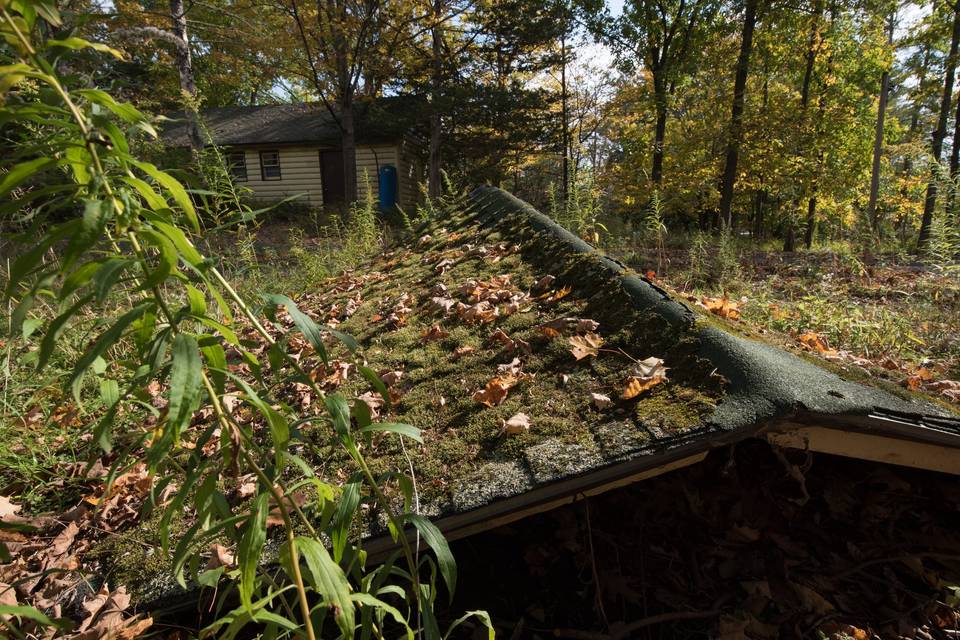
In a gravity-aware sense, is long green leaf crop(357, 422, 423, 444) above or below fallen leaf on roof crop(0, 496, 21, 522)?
above

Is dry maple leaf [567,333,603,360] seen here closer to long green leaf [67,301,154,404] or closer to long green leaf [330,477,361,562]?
long green leaf [330,477,361,562]

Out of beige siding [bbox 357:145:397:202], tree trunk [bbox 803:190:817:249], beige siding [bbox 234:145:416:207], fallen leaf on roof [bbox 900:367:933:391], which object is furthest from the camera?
beige siding [bbox 234:145:416:207]

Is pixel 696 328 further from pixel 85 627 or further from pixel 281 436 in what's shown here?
pixel 85 627

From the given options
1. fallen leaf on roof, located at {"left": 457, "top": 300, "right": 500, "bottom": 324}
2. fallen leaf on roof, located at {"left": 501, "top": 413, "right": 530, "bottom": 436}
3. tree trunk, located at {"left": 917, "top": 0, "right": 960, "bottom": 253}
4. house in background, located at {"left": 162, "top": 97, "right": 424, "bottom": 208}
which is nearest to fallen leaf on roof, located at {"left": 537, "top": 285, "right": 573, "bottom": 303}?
fallen leaf on roof, located at {"left": 457, "top": 300, "right": 500, "bottom": 324}

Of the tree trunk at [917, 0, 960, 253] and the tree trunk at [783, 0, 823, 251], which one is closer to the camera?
the tree trunk at [783, 0, 823, 251]

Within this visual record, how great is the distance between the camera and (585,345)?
1842 mm

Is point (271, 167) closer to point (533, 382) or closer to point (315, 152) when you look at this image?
point (315, 152)

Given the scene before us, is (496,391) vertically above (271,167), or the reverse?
(271,167)

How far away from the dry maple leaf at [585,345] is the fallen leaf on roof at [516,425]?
0.38 metres

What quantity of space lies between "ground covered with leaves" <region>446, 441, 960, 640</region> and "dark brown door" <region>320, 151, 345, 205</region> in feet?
71.1

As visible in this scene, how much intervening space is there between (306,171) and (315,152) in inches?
38.8

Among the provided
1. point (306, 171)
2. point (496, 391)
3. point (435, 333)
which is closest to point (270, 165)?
point (306, 171)

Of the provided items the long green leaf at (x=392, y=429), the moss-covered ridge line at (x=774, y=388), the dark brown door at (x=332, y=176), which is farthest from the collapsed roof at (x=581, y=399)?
the dark brown door at (x=332, y=176)

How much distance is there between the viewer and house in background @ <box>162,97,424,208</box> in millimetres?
20500
